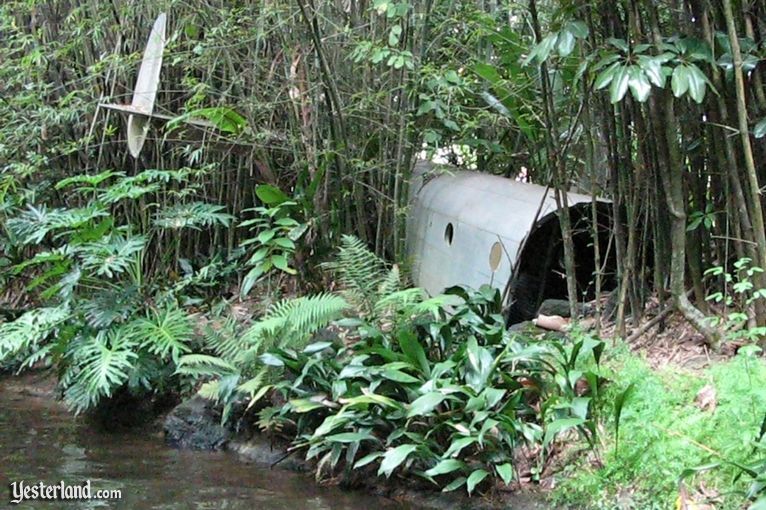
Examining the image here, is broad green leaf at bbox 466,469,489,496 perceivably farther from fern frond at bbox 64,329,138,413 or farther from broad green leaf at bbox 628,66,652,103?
fern frond at bbox 64,329,138,413

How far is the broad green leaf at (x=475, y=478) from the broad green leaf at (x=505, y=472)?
0.19 ft

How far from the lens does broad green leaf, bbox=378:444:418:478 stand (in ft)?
10.6

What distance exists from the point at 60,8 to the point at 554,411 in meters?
4.93

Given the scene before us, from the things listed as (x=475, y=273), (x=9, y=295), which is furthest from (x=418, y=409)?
(x=9, y=295)

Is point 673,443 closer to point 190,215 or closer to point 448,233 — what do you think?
point 448,233

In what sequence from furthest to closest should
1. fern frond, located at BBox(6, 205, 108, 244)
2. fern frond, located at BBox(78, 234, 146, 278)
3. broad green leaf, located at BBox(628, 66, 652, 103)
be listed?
1. fern frond, located at BBox(6, 205, 108, 244)
2. fern frond, located at BBox(78, 234, 146, 278)
3. broad green leaf, located at BBox(628, 66, 652, 103)

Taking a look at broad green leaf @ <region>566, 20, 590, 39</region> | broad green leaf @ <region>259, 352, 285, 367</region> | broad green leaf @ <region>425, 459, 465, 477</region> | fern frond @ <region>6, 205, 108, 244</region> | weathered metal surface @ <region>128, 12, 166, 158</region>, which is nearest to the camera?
broad green leaf @ <region>425, 459, 465, 477</region>

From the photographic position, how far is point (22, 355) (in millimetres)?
5426

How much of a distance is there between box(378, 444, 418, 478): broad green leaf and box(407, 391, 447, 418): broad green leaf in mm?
123

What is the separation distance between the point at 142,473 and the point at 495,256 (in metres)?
2.01

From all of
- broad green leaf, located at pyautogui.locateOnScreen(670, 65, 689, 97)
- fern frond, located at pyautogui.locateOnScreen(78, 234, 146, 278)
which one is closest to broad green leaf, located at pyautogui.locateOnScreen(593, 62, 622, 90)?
broad green leaf, located at pyautogui.locateOnScreen(670, 65, 689, 97)

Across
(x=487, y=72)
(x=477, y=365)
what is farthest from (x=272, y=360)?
(x=487, y=72)

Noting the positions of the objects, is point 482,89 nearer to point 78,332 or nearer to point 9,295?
point 78,332

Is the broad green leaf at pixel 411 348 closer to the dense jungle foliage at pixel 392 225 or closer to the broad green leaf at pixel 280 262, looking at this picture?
the dense jungle foliage at pixel 392 225
